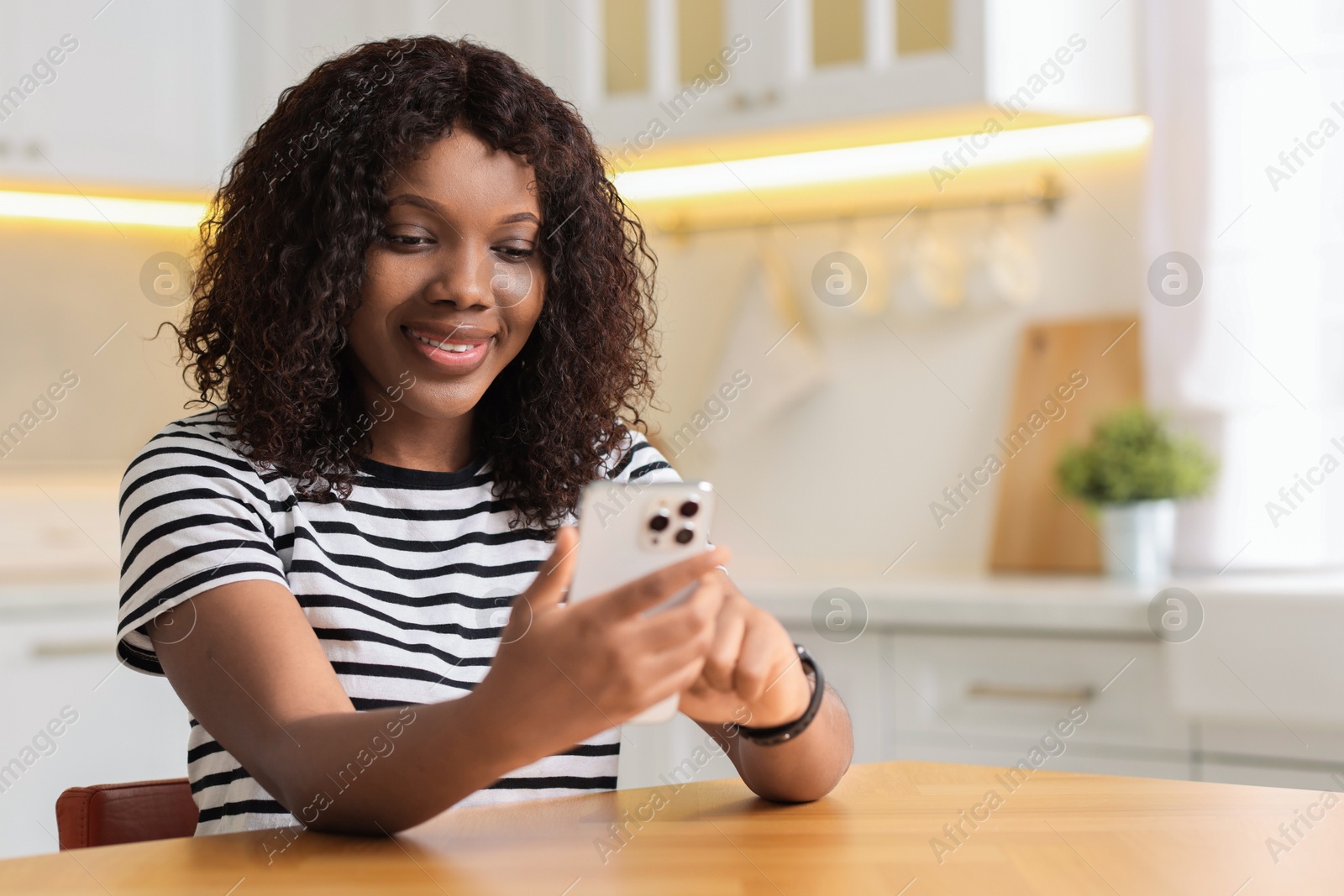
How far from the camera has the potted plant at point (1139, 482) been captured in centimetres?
214

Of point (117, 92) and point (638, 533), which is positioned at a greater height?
point (117, 92)

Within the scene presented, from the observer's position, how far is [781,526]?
2.73 metres

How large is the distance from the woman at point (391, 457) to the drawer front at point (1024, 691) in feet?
2.85

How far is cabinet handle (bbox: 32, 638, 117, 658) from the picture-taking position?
2.12 metres

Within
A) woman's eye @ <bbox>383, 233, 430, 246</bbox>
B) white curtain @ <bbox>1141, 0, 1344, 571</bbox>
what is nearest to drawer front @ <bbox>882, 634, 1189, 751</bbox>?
white curtain @ <bbox>1141, 0, 1344, 571</bbox>

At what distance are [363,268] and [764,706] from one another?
0.44m

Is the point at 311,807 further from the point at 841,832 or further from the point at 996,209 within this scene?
the point at 996,209

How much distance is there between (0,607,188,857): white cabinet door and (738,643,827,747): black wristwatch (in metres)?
1.39

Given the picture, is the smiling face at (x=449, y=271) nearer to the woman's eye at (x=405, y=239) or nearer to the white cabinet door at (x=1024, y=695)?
the woman's eye at (x=405, y=239)

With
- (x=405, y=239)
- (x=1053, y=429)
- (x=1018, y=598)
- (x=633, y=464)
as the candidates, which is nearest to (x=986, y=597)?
(x=1018, y=598)

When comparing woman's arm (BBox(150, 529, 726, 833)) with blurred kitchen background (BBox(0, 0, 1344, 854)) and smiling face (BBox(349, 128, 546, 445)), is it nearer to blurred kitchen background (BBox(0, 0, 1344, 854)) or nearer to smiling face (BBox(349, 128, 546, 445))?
smiling face (BBox(349, 128, 546, 445))

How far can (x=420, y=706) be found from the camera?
76 cm

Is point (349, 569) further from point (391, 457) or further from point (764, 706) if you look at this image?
point (764, 706)

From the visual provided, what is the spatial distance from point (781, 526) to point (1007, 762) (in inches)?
34.2
